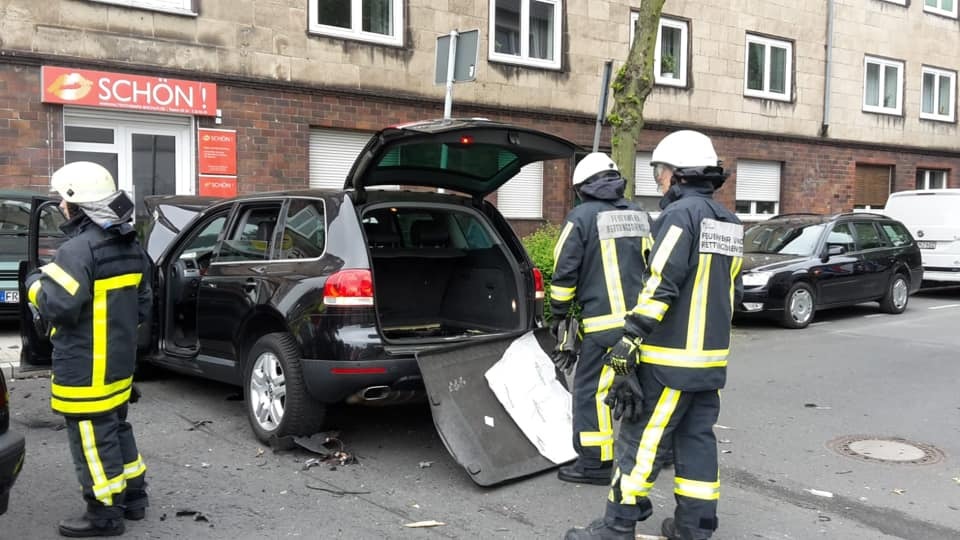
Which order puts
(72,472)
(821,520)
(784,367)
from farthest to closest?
(784,367)
(72,472)
(821,520)

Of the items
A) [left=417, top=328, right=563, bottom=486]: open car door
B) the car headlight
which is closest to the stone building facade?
[left=417, top=328, right=563, bottom=486]: open car door

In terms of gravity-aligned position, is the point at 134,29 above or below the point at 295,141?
above

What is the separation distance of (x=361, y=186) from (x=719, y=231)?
2413 mm

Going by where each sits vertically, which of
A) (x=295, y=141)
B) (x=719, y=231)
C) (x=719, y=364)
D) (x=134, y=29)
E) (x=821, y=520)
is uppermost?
(x=134, y=29)

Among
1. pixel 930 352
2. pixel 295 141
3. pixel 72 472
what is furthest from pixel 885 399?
pixel 295 141

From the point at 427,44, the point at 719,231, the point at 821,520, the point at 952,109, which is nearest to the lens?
the point at 719,231

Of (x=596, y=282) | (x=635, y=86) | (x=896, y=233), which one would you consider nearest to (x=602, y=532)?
(x=596, y=282)

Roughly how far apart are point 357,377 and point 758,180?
16.4 m

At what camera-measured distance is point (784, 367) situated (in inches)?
329

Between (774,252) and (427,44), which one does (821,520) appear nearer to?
(774,252)

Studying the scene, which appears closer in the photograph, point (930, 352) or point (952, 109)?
point (930, 352)

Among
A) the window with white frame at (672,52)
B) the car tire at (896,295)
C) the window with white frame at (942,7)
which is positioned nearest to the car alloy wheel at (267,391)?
the car tire at (896,295)

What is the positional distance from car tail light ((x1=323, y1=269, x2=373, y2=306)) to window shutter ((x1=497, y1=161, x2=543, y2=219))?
34.5 ft

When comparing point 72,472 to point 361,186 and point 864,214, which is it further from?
point 864,214
